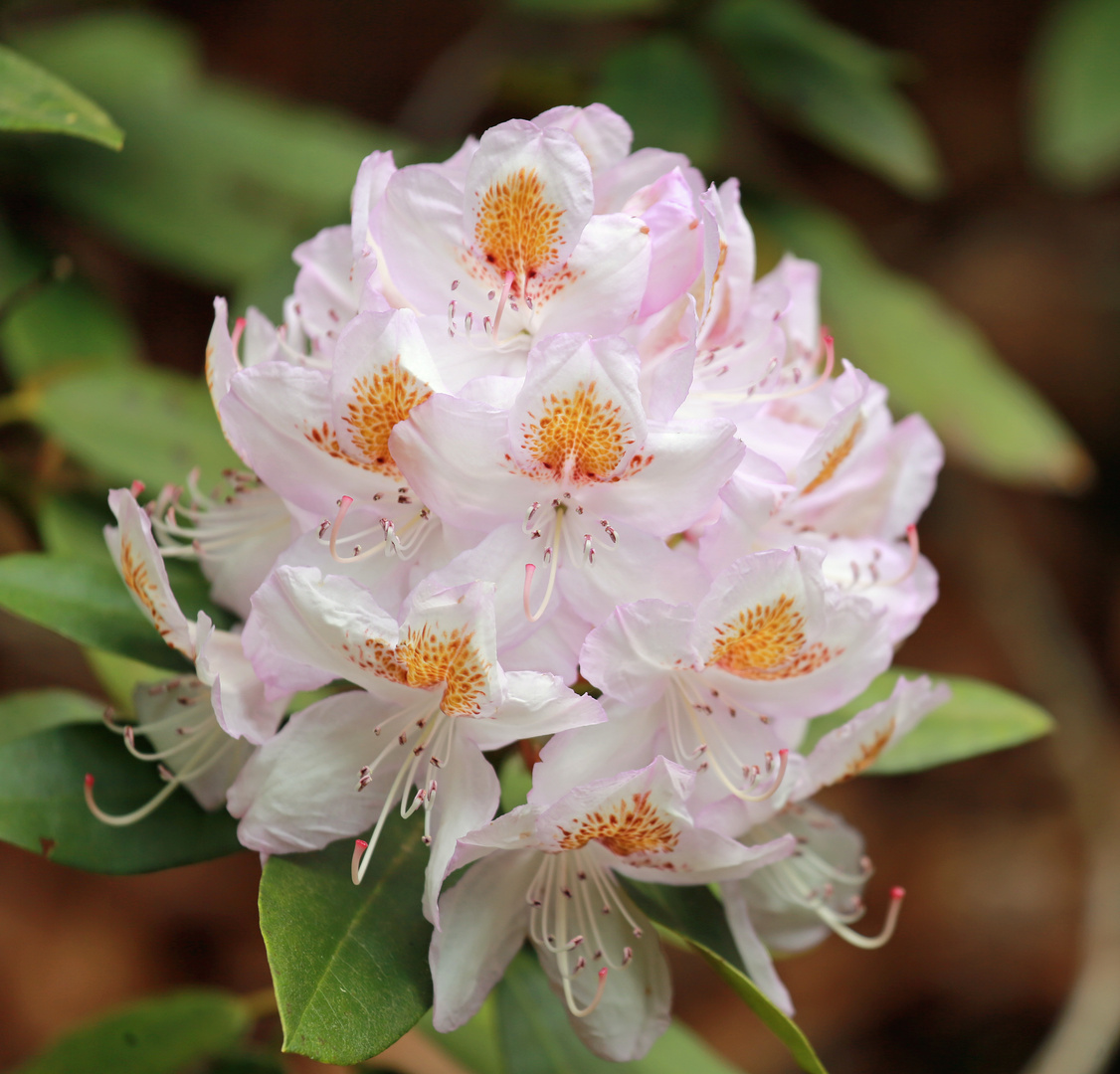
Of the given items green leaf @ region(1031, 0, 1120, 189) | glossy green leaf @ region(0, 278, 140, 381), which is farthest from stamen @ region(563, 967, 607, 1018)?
green leaf @ region(1031, 0, 1120, 189)

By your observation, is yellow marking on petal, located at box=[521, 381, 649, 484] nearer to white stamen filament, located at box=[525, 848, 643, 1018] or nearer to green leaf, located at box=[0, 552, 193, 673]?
white stamen filament, located at box=[525, 848, 643, 1018]

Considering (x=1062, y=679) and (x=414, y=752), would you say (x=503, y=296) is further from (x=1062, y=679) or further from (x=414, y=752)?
(x=1062, y=679)

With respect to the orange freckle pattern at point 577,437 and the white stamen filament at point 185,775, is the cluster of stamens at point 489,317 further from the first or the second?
the white stamen filament at point 185,775

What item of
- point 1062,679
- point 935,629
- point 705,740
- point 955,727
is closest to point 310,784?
point 705,740

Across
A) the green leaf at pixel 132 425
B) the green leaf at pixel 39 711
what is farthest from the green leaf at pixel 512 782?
the green leaf at pixel 132 425

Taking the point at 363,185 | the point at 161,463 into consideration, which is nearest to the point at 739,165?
the point at 161,463
